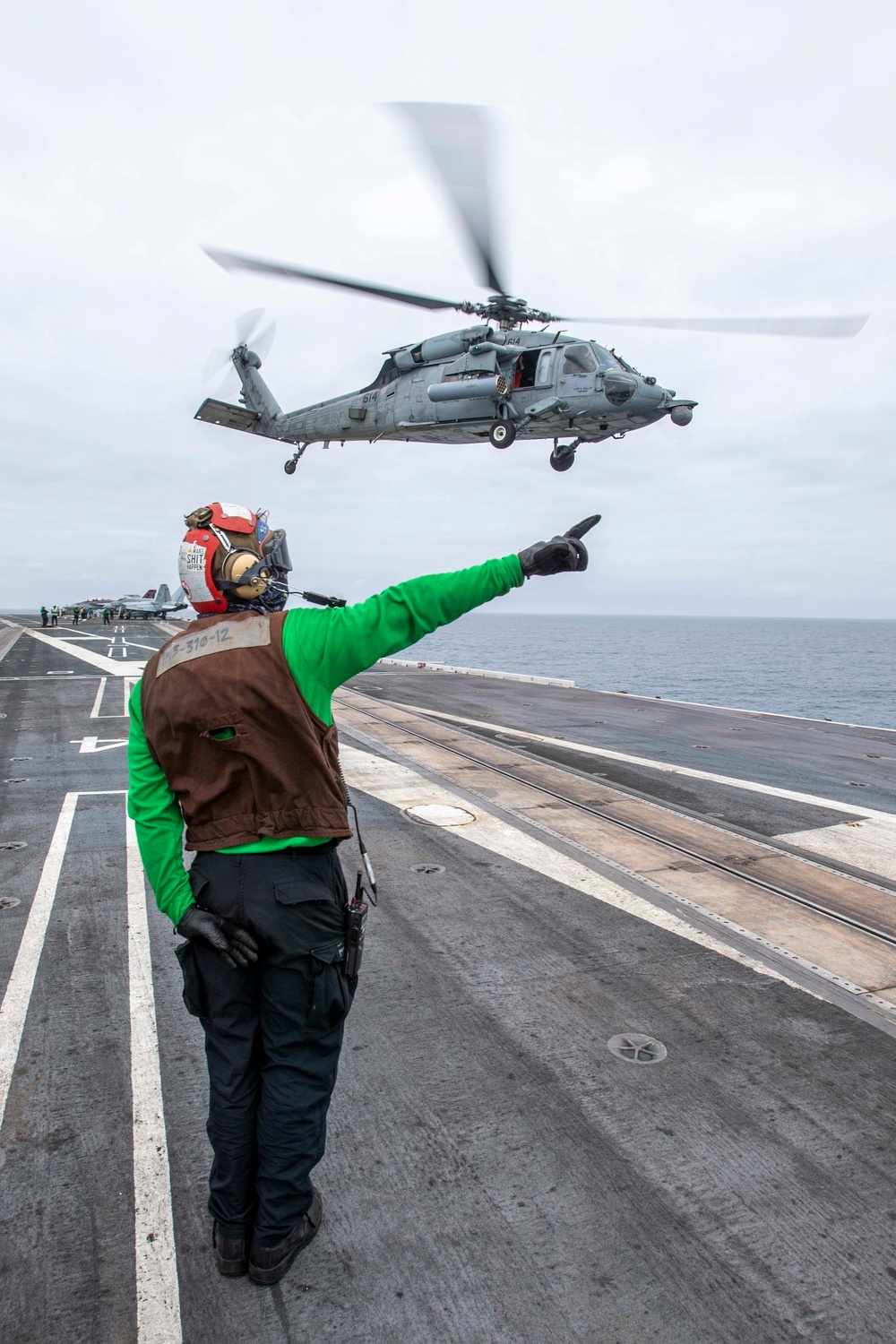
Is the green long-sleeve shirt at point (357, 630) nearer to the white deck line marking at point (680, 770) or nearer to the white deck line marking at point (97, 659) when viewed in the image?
the white deck line marking at point (680, 770)

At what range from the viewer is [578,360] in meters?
17.3

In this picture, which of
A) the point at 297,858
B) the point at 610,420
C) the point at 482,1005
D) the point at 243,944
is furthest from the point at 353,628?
the point at 610,420

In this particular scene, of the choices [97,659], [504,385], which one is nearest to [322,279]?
[504,385]

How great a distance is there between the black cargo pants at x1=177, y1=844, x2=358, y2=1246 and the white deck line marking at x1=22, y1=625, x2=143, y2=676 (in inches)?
909

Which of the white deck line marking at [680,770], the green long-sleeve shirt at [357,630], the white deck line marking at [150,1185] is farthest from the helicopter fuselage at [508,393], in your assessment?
the green long-sleeve shirt at [357,630]

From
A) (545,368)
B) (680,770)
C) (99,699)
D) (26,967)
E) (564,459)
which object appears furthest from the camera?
(99,699)

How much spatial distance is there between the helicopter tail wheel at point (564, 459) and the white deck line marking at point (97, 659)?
1412 centimetres

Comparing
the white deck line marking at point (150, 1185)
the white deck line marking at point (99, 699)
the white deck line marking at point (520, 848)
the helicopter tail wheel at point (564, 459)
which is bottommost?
the white deck line marking at point (150, 1185)

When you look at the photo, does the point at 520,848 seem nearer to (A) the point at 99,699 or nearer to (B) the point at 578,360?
(B) the point at 578,360

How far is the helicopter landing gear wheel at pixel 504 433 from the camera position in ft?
58.9

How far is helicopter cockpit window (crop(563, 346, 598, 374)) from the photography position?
56.3ft

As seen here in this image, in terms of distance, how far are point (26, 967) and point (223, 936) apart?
3.28 metres

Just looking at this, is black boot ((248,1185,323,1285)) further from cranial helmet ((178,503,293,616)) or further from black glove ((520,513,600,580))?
black glove ((520,513,600,580))

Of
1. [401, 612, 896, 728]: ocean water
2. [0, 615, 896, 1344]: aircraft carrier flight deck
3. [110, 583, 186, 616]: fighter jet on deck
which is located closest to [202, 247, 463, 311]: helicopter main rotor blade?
[0, 615, 896, 1344]: aircraft carrier flight deck
